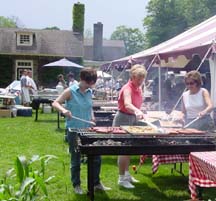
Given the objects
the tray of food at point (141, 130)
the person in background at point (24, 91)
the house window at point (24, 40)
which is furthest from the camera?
the house window at point (24, 40)

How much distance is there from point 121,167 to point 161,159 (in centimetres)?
54

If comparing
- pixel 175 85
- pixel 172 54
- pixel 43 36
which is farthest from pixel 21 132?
pixel 43 36

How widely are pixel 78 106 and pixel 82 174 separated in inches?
66.4

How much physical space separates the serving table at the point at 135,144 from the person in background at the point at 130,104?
1.53 ft

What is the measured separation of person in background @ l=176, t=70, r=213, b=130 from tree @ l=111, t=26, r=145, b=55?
87671mm

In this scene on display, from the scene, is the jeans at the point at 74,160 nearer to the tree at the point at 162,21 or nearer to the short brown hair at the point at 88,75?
the short brown hair at the point at 88,75

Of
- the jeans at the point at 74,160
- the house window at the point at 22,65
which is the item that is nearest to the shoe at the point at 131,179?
the jeans at the point at 74,160

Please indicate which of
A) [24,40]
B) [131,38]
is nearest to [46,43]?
[24,40]

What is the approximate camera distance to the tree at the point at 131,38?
312ft

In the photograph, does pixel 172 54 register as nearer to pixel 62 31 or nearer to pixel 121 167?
pixel 121 167

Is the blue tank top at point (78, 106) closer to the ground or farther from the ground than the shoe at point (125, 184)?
farther from the ground

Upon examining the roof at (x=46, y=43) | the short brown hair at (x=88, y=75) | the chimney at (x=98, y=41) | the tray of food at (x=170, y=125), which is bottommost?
the tray of food at (x=170, y=125)

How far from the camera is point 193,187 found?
3834mm

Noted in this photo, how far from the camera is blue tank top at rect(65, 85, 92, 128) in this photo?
5129mm
